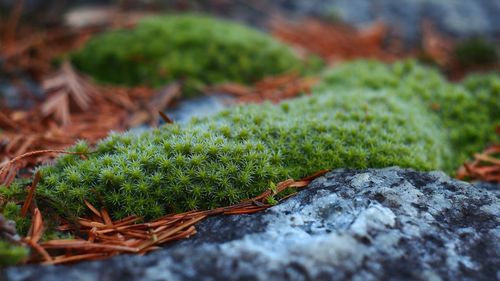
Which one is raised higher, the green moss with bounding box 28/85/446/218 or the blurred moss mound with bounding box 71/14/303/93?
the blurred moss mound with bounding box 71/14/303/93

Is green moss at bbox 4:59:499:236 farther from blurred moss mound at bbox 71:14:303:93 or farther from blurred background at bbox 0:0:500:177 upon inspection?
blurred moss mound at bbox 71:14:303:93

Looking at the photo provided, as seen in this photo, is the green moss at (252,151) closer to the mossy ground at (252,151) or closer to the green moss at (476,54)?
the mossy ground at (252,151)

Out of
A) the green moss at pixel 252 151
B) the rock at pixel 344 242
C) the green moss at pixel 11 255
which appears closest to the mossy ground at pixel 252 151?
the green moss at pixel 252 151

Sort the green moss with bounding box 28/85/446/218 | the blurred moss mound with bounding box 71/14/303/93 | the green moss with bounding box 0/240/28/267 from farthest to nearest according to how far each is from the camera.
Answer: the blurred moss mound with bounding box 71/14/303/93
the green moss with bounding box 28/85/446/218
the green moss with bounding box 0/240/28/267

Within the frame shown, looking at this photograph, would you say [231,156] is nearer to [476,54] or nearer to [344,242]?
[344,242]

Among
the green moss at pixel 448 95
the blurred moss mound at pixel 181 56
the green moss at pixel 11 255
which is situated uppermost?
the blurred moss mound at pixel 181 56

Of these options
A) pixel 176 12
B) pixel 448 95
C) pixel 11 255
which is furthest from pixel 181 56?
pixel 11 255

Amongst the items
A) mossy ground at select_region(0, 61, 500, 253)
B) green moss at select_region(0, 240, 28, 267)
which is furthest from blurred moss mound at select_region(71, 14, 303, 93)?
green moss at select_region(0, 240, 28, 267)
